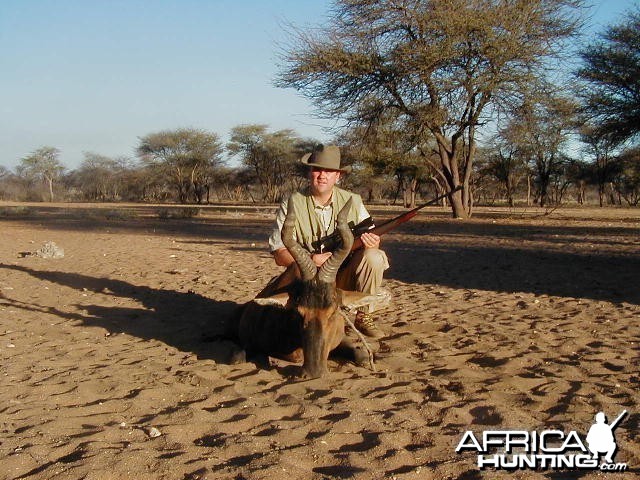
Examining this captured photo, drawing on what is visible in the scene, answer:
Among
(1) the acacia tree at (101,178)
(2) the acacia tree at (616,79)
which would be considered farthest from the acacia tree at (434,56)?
(1) the acacia tree at (101,178)

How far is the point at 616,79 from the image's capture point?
20.5m

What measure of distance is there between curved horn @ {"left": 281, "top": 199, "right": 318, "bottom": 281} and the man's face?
927 mm

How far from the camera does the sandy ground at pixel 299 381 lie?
3.17m

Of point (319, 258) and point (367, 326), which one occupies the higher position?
point (319, 258)

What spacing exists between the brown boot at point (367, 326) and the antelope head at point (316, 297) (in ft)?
4.32

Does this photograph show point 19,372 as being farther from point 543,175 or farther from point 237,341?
point 543,175

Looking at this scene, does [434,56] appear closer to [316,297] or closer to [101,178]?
[316,297]

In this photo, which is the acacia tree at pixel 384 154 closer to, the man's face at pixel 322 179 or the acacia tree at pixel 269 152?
the acacia tree at pixel 269 152

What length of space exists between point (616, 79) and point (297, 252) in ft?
64.1

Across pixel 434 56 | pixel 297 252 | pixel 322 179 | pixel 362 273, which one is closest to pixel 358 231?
pixel 362 273

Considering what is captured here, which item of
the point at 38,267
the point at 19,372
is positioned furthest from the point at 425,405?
the point at 38,267

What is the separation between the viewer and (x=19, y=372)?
4926mm

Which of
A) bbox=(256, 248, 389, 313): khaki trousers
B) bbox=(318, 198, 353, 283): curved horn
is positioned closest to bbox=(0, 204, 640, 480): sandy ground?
bbox=(256, 248, 389, 313): khaki trousers

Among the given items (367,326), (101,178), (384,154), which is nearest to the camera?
(367,326)
